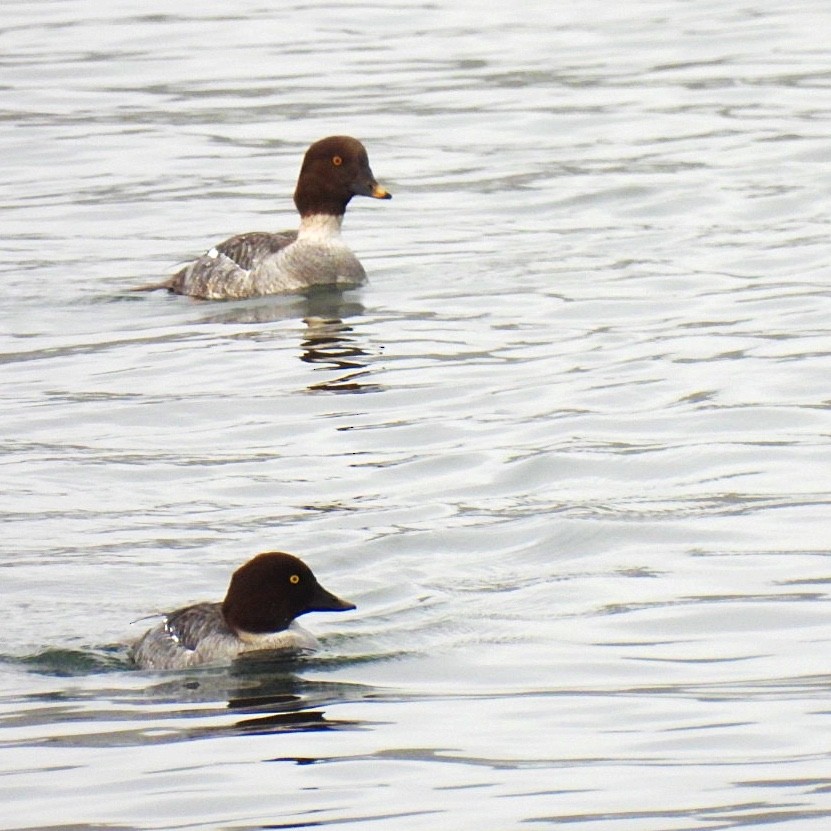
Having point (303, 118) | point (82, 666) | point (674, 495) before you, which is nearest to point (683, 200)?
point (303, 118)

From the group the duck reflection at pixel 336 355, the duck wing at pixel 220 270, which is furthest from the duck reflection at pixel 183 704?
the duck wing at pixel 220 270

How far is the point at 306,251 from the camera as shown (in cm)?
1778

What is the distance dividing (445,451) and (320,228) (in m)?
5.39

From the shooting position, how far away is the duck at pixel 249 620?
979 centimetres

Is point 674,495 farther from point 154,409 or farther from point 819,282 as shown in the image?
point 819,282

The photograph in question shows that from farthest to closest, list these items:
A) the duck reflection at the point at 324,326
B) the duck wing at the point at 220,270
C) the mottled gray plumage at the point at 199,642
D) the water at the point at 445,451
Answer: the duck wing at the point at 220,270, the duck reflection at the point at 324,326, the mottled gray plumage at the point at 199,642, the water at the point at 445,451

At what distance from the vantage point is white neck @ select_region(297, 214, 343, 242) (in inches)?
704

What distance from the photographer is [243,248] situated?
17.5 metres

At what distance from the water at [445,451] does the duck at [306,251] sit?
0.30 meters

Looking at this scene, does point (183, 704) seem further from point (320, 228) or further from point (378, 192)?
point (320, 228)

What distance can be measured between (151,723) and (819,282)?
9.35m

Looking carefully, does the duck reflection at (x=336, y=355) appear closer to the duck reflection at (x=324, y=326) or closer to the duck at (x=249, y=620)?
the duck reflection at (x=324, y=326)

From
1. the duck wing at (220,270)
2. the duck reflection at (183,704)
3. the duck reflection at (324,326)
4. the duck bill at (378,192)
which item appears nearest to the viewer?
the duck reflection at (183,704)

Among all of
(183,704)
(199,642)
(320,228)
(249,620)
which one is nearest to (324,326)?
(320,228)
